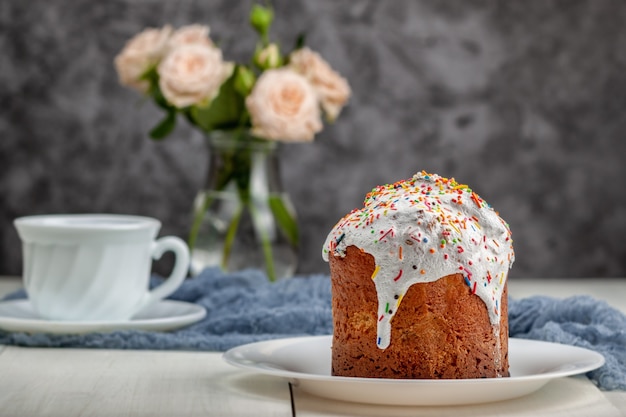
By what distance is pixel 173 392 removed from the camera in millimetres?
975

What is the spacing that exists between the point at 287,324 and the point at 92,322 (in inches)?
9.8

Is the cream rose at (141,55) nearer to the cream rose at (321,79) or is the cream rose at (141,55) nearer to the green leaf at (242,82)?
the green leaf at (242,82)

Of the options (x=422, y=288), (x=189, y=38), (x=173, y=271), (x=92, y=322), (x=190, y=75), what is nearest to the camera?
(x=422, y=288)

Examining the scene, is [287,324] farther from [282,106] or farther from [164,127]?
[164,127]

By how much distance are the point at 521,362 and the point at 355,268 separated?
214 millimetres

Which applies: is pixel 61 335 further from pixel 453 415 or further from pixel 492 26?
pixel 492 26

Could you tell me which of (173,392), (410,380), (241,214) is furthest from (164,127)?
(410,380)

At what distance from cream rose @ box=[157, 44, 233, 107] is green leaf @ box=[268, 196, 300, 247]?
0.23 m

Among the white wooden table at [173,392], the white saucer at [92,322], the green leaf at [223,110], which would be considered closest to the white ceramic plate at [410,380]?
the white wooden table at [173,392]

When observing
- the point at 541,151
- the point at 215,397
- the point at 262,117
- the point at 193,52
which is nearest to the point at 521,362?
the point at 215,397

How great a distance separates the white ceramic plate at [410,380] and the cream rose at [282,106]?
697 millimetres

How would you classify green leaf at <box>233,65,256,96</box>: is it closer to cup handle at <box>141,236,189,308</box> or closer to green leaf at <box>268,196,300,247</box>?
green leaf at <box>268,196,300,247</box>

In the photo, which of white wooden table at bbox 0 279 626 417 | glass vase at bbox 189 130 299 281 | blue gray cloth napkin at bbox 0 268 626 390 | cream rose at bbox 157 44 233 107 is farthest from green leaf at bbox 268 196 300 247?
white wooden table at bbox 0 279 626 417

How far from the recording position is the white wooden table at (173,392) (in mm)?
888
